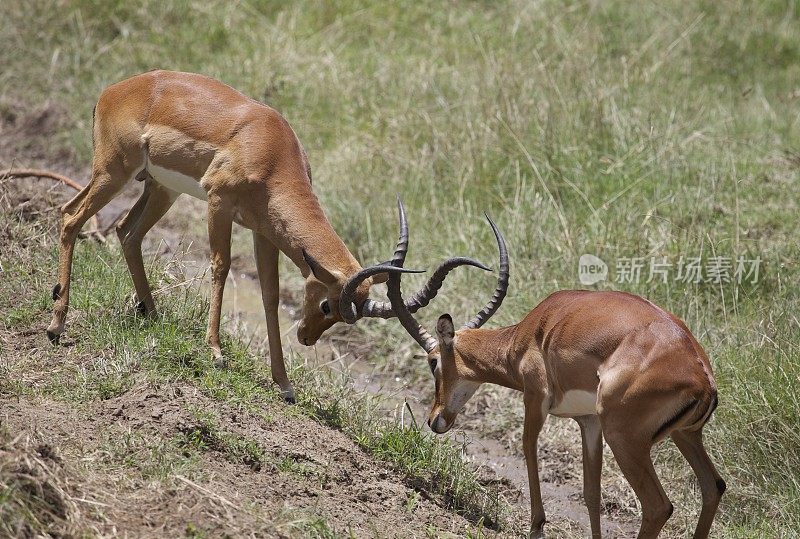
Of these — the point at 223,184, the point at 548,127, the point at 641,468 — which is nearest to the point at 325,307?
the point at 223,184

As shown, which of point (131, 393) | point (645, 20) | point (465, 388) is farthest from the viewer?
point (645, 20)

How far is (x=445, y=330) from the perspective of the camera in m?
6.46

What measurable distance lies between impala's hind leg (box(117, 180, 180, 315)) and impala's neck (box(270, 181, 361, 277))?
0.98m

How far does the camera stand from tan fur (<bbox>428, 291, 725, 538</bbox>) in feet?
17.5

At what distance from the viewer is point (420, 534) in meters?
5.72

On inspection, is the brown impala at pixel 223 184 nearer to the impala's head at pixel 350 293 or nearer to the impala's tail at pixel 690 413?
the impala's head at pixel 350 293

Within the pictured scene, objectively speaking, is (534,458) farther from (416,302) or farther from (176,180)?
(176,180)

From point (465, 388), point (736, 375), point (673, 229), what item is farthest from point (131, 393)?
point (673, 229)

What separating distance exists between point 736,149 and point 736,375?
140 inches

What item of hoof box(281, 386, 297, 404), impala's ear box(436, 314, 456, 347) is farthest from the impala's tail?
hoof box(281, 386, 297, 404)

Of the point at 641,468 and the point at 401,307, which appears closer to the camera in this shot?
the point at 641,468

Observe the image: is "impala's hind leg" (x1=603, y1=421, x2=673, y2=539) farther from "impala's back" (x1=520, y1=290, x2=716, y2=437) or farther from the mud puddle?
the mud puddle

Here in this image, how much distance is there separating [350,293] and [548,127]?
3.91 meters

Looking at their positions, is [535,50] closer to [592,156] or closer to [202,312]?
[592,156]
